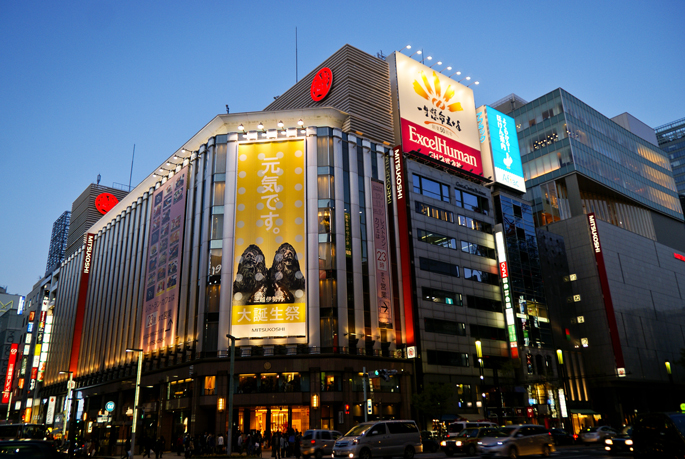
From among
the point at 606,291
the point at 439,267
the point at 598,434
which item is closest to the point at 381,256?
the point at 439,267

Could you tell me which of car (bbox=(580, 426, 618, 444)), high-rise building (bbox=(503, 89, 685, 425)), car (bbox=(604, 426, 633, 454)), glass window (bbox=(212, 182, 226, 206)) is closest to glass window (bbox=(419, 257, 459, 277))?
car (bbox=(580, 426, 618, 444))

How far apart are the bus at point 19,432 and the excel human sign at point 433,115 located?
154ft

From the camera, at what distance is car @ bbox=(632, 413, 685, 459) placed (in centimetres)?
1788

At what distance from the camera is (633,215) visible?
104688 millimetres

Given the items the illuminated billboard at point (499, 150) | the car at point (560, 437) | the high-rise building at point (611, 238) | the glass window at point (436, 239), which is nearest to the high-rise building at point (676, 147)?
the high-rise building at point (611, 238)

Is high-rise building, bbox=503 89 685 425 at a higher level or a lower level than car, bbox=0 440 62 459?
higher

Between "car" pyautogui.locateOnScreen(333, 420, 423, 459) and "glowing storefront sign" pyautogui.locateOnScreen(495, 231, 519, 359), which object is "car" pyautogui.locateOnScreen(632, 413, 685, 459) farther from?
"glowing storefront sign" pyautogui.locateOnScreen(495, 231, 519, 359)

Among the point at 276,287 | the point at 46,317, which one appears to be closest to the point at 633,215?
the point at 276,287

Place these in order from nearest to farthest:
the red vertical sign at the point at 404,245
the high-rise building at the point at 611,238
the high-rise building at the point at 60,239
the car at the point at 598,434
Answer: the car at the point at 598,434 < the red vertical sign at the point at 404,245 < the high-rise building at the point at 611,238 < the high-rise building at the point at 60,239

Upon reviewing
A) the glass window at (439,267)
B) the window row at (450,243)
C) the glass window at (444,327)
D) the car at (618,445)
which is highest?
the window row at (450,243)

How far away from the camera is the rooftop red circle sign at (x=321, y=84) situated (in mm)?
65250

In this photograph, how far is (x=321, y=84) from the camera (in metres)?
66.5

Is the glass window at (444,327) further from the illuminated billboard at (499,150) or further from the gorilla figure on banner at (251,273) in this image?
the illuminated billboard at (499,150)

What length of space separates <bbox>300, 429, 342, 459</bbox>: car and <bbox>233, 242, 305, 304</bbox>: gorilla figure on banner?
18624mm
